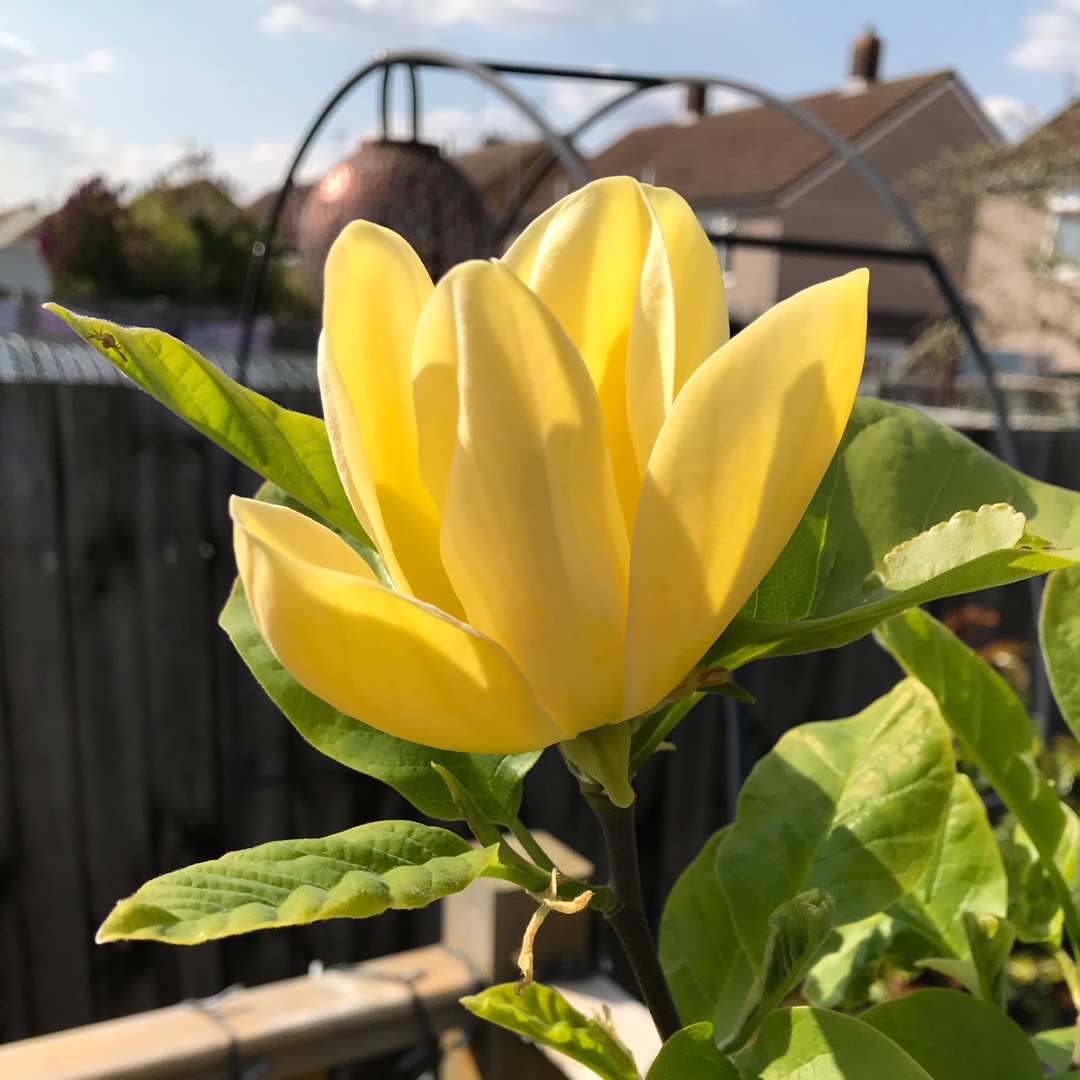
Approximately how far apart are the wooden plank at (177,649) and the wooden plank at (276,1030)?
125cm

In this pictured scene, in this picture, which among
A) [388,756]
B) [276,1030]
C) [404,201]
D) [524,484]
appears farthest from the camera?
[404,201]

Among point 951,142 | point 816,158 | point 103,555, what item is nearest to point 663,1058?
point 103,555

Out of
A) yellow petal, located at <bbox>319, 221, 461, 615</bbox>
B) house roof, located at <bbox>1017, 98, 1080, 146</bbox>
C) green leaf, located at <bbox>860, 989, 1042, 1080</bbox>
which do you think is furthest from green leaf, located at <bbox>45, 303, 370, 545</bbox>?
house roof, located at <bbox>1017, 98, 1080, 146</bbox>

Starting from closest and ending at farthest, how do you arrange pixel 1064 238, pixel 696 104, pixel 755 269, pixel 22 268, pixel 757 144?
pixel 1064 238 < pixel 755 269 < pixel 757 144 < pixel 22 268 < pixel 696 104

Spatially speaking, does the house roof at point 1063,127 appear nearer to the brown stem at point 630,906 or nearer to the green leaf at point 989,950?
the green leaf at point 989,950

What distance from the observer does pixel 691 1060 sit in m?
0.27

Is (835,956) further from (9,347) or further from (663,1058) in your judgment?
(9,347)

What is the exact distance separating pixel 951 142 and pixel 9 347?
1426cm

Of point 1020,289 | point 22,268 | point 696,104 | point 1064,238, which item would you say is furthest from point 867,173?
point 22,268

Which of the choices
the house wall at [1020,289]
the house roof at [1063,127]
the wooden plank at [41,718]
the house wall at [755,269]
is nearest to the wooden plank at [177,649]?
the wooden plank at [41,718]

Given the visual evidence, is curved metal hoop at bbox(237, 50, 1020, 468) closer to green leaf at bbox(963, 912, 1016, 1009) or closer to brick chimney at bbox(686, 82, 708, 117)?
green leaf at bbox(963, 912, 1016, 1009)

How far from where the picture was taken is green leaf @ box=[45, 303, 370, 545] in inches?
10.0

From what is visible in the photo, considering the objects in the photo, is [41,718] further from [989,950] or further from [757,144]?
[757,144]

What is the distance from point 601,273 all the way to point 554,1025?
226mm
